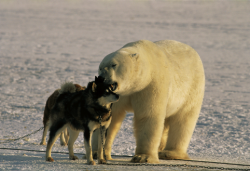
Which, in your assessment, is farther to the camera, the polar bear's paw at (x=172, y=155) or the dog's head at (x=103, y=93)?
the polar bear's paw at (x=172, y=155)

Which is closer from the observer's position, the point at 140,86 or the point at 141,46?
the point at 140,86

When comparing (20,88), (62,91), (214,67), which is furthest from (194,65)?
(214,67)

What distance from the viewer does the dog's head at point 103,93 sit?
310cm

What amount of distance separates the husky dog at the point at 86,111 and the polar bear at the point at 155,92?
125 millimetres

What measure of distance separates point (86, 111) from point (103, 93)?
250mm

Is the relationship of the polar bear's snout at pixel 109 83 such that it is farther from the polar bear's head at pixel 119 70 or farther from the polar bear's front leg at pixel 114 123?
the polar bear's front leg at pixel 114 123

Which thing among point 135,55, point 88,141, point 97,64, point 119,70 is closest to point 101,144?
point 88,141

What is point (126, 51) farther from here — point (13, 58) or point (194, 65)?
point (13, 58)

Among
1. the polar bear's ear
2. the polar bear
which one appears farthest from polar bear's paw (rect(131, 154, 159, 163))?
the polar bear's ear

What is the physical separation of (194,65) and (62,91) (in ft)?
5.86

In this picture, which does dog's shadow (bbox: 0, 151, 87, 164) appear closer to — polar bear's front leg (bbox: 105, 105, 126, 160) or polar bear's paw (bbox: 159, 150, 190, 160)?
polar bear's front leg (bbox: 105, 105, 126, 160)

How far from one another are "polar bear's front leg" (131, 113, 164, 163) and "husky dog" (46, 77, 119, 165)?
454 mm

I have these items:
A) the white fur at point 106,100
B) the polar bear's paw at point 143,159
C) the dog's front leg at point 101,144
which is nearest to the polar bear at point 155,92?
the polar bear's paw at point 143,159

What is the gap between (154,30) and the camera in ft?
59.3
